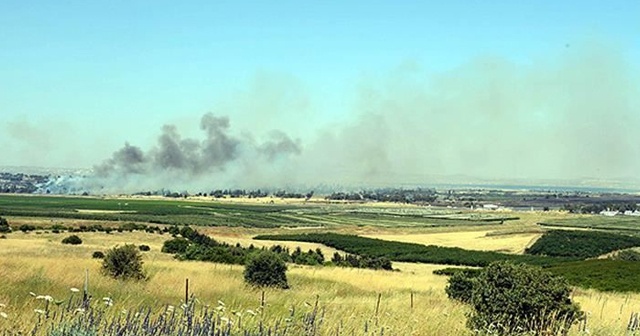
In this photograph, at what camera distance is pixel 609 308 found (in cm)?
2219

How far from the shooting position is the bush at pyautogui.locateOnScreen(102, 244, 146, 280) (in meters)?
24.5

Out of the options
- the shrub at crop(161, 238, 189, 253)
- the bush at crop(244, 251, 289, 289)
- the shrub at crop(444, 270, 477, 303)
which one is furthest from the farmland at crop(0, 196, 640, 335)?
the shrub at crop(161, 238, 189, 253)

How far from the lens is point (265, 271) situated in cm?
2855

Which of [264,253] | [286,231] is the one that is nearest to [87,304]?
[264,253]

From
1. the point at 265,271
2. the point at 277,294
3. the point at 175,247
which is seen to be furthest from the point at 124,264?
the point at 175,247

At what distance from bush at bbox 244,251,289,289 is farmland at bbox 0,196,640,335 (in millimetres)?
619

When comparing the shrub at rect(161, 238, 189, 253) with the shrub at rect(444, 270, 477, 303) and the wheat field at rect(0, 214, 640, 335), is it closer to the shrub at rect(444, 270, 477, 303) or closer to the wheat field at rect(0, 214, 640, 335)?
the wheat field at rect(0, 214, 640, 335)

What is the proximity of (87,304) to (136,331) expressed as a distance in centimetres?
56

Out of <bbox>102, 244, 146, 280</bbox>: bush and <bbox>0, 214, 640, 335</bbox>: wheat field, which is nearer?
<bbox>0, 214, 640, 335</bbox>: wheat field

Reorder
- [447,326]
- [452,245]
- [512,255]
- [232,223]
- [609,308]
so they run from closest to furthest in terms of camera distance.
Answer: [447,326] → [609,308] → [512,255] → [452,245] → [232,223]

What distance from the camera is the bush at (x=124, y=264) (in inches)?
964

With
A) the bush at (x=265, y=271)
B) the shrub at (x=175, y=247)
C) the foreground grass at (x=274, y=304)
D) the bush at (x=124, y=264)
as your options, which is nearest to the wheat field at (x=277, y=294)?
the foreground grass at (x=274, y=304)

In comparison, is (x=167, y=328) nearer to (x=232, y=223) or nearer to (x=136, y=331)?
(x=136, y=331)

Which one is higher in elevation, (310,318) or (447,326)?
(310,318)
